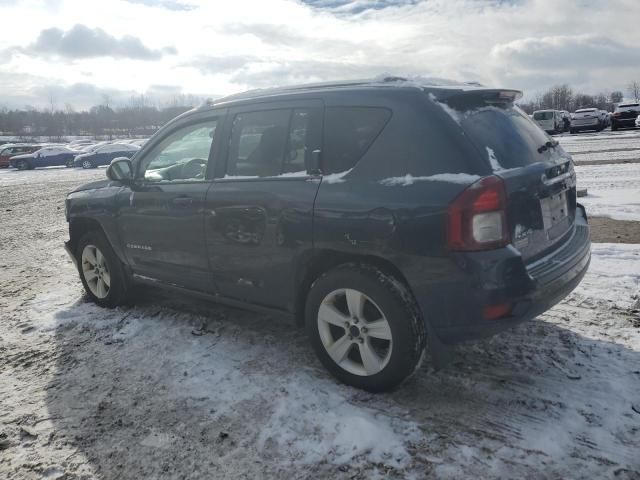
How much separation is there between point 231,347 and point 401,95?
90.2 inches

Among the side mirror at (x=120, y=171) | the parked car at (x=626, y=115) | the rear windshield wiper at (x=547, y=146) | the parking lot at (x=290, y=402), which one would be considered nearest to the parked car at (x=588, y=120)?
the parked car at (x=626, y=115)

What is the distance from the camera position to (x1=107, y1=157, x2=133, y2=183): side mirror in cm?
458

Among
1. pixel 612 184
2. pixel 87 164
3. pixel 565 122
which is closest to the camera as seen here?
pixel 612 184

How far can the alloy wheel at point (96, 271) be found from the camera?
16.7ft

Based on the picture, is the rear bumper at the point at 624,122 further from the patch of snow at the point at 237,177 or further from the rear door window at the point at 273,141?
the patch of snow at the point at 237,177

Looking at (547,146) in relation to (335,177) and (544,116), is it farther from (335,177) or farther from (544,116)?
(544,116)

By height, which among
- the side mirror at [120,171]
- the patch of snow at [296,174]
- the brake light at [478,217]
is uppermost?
the side mirror at [120,171]

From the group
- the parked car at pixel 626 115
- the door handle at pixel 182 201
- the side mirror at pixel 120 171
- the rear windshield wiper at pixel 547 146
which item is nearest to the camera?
the rear windshield wiper at pixel 547 146

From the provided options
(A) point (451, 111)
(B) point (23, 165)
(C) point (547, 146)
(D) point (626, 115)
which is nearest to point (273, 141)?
(A) point (451, 111)

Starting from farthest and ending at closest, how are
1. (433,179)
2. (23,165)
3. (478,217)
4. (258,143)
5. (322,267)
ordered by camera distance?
(23,165) < (258,143) < (322,267) < (433,179) < (478,217)

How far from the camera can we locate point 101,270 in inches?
202

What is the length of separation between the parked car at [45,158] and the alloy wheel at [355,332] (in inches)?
1354

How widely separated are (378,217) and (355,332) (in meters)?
0.77

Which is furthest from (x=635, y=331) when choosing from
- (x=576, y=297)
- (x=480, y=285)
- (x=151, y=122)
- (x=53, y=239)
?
(x=151, y=122)
